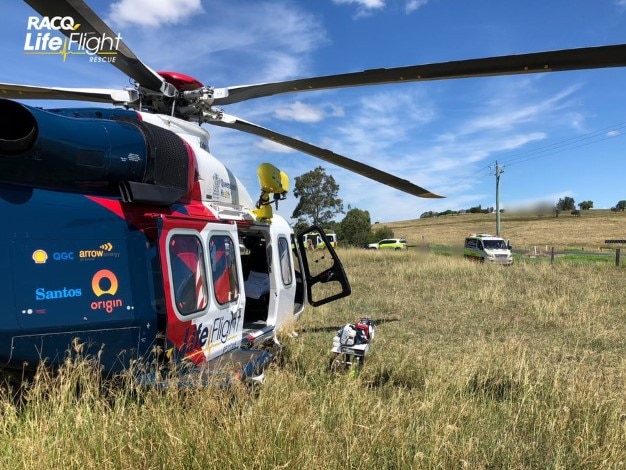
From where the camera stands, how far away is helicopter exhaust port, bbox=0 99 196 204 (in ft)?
9.99

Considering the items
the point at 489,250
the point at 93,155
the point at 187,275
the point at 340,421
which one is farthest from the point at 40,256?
the point at 489,250

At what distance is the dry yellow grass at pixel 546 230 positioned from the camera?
188 ft

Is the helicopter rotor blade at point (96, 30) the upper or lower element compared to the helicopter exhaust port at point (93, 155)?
upper

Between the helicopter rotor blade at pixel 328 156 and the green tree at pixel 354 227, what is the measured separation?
4442 cm

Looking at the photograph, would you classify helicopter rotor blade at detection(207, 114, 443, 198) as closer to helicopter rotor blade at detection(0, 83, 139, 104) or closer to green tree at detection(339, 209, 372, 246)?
helicopter rotor blade at detection(0, 83, 139, 104)

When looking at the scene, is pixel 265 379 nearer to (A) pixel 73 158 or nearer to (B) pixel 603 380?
(A) pixel 73 158

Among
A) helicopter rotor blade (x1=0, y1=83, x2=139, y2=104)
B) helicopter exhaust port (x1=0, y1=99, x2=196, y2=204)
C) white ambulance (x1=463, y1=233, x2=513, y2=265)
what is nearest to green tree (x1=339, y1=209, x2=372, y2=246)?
white ambulance (x1=463, y1=233, x2=513, y2=265)

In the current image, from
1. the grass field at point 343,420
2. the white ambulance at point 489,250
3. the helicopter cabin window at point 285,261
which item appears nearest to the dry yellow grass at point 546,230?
the white ambulance at point 489,250

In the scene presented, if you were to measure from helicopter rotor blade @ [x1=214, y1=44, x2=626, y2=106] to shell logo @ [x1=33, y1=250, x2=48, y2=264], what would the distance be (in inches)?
110

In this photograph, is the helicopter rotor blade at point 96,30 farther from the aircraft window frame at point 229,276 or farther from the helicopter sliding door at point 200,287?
the aircraft window frame at point 229,276

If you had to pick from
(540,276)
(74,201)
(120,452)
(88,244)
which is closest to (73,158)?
(74,201)

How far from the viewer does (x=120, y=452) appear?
2.52 metres

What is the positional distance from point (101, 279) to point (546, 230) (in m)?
69.0

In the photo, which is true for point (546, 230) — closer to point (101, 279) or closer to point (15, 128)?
point (101, 279)
